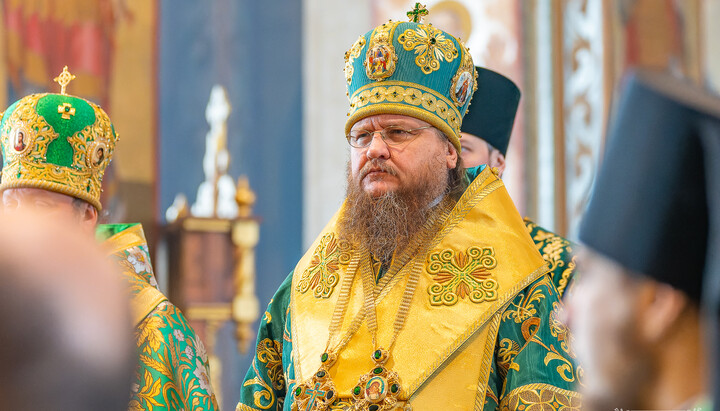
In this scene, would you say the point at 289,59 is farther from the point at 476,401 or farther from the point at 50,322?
the point at 50,322

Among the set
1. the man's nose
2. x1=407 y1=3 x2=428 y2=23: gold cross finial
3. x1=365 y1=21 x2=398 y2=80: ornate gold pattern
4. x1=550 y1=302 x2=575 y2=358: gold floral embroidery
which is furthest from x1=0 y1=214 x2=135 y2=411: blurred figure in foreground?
x1=407 y1=3 x2=428 y2=23: gold cross finial

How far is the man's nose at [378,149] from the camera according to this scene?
3383mm

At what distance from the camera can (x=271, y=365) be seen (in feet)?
11.6

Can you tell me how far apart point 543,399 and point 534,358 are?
0.42 ft

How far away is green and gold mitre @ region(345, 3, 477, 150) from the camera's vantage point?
354cm

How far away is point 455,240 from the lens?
3412 millimetres

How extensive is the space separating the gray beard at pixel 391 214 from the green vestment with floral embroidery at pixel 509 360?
11 centimetres

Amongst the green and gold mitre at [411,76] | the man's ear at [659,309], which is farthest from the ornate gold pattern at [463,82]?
the man's ear at [659,309]

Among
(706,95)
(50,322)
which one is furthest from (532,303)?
(50,322)

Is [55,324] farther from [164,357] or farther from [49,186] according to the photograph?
[49,186]

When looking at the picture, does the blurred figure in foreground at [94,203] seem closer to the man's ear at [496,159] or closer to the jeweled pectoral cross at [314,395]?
the jeweled pectoral cross at [314,395]

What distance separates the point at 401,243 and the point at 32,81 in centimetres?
Result: 621

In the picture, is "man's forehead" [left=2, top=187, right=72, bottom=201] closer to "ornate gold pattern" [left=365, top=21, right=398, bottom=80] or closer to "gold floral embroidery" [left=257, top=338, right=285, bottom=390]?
"gold floral embroidery" [left=257, top=338, right=285, bottom=390]

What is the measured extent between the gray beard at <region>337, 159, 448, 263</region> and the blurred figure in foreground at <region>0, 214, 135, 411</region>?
91.7 inches
